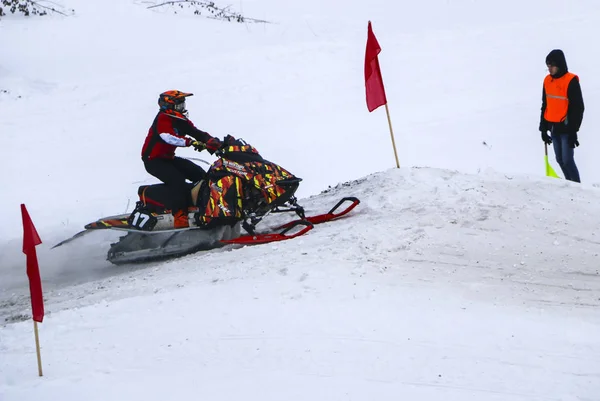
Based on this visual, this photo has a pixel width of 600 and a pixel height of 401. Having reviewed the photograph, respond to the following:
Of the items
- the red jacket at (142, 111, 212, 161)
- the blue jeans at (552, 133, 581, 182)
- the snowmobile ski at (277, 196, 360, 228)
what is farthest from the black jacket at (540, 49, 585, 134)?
the red jacket at (142, 111, 212, 161)

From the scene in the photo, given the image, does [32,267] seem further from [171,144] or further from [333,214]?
[333,214]

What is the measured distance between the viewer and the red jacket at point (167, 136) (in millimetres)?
7836

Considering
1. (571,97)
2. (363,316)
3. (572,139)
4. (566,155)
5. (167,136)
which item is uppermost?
(167,136)

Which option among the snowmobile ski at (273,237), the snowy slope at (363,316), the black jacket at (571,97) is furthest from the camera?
the black jacket at (571,97)

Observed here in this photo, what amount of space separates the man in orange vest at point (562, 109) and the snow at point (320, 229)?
76 centimetres

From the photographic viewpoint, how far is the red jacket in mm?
7836

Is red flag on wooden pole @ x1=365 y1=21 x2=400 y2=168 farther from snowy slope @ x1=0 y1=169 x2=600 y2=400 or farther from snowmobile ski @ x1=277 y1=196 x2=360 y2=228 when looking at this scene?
snowy slope @ x1=0 y1=169 x2=600 y2=400

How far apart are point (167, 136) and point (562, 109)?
461 centimetres


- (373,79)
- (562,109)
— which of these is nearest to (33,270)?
(373,79)

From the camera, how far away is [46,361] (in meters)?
5.42

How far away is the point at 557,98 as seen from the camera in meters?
8.66

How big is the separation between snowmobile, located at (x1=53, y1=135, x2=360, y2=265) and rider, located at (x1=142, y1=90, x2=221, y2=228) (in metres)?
0.08

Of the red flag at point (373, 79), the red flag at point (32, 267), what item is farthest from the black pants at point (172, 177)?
the red flag at point (32, 267)

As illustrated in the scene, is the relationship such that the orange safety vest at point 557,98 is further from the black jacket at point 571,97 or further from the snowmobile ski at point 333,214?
the snowmobile ski at point 333,214
